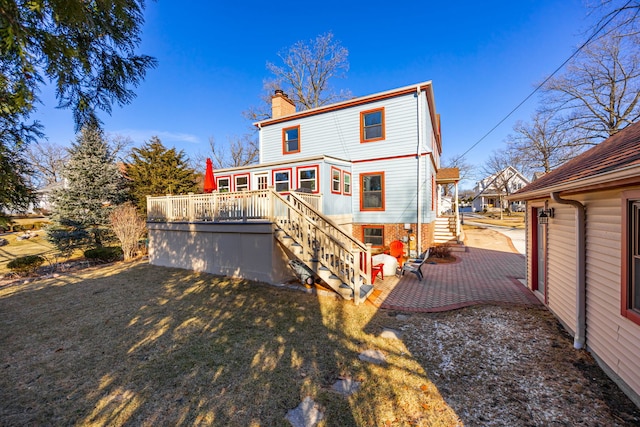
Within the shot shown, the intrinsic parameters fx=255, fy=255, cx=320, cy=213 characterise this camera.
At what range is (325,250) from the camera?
6.54 meters

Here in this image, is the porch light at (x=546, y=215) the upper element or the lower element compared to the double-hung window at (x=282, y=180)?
lower

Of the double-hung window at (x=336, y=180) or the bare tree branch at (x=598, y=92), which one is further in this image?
the bare tree branch at (x=598, y=92)

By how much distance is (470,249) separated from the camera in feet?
43.5

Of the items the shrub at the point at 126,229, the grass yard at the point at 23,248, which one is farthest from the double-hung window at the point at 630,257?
the grass yard at the point at 23,248

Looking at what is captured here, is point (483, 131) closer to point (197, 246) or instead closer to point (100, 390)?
point (197, 246)

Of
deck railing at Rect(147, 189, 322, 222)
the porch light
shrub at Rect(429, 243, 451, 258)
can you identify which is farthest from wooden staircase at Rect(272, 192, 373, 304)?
shrub at Rect(429, 243, 451, 258)

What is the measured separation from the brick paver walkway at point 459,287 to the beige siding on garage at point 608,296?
233 cm

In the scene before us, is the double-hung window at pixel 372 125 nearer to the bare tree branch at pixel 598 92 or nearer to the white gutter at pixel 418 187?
the white gutter at pixel 418 187

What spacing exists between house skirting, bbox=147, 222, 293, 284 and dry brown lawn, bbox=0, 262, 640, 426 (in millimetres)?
1591

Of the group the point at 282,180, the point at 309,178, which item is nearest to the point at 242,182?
the point at 282,180

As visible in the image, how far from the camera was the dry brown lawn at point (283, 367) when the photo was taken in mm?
2898

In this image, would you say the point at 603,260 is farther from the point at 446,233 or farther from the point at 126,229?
the point at 126,229

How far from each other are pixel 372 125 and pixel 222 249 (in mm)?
8863

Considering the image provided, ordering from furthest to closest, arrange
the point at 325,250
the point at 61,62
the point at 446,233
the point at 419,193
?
1. the point at 446,233
2. the point at 419,193
3. the point at 325,250
4. the point at 61,62
